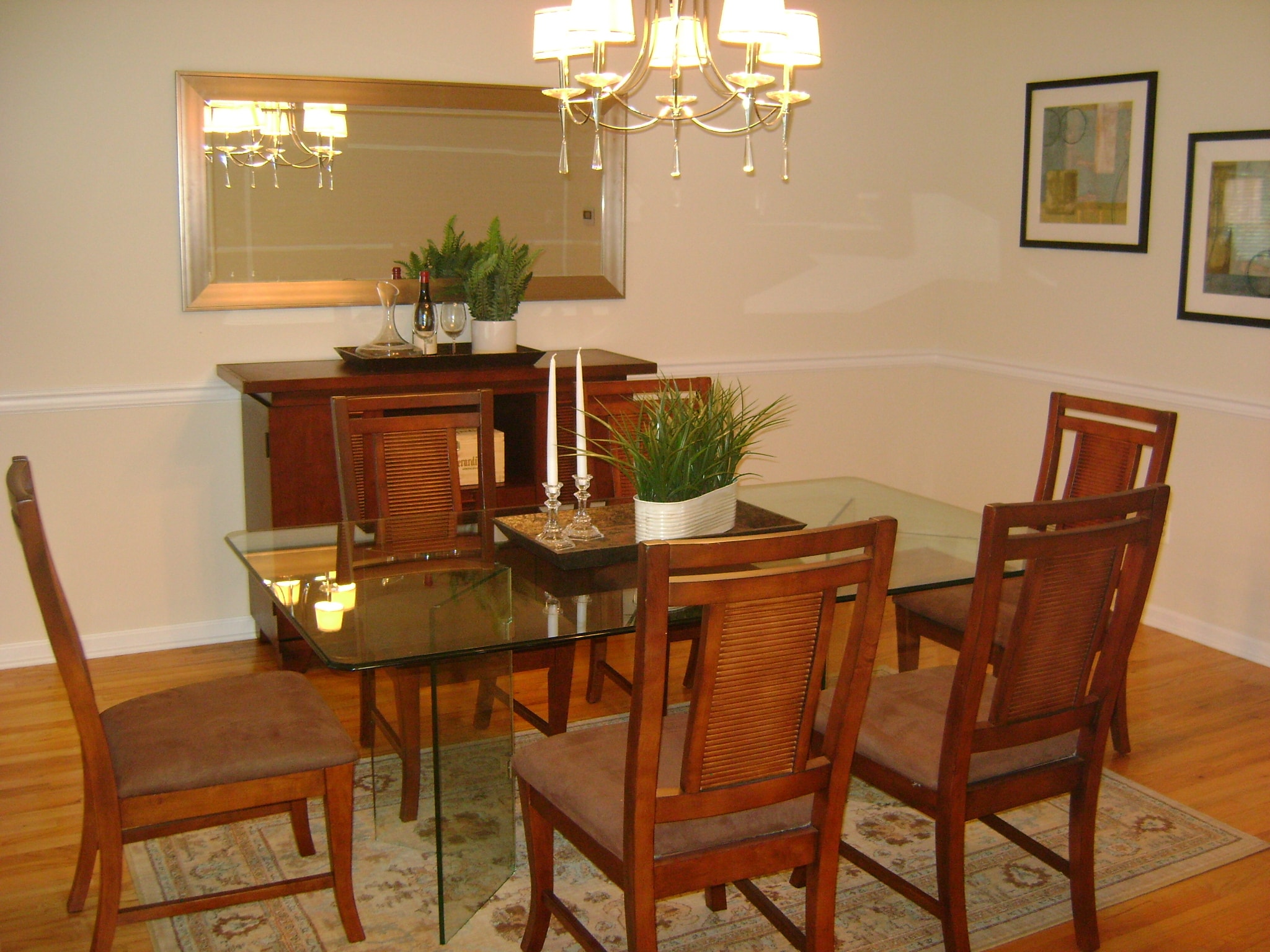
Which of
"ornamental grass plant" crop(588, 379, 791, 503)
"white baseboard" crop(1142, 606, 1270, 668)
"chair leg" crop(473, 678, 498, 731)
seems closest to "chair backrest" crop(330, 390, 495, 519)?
"ornamental grass plant" crop(588, 379, 791, 503)

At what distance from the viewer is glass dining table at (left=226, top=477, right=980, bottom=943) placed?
2.10 metres

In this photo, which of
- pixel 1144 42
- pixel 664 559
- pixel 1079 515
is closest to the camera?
pixel 664 559

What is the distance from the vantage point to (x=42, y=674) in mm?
3613

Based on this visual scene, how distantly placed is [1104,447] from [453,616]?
1799 millimetres

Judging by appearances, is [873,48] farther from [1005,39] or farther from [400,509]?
[400,509]

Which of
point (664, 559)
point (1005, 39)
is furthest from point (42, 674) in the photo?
point (1005, 39)

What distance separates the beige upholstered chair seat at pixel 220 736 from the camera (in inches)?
81.4

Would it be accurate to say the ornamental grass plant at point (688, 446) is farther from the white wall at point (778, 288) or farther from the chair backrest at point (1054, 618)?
the white wall at point (778, 288)

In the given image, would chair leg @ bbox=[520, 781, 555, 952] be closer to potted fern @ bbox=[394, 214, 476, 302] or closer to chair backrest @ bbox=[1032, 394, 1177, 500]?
chair backrest @ bbox=[1032, 394, 1177, 500]

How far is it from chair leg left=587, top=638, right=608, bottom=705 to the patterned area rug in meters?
0.57

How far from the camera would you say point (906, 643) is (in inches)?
124

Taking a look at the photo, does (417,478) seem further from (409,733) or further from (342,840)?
(342,840)

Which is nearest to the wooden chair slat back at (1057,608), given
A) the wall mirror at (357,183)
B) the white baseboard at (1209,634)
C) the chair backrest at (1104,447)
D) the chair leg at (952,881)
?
the chair leg at (952,881)

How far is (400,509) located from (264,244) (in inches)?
50.7
